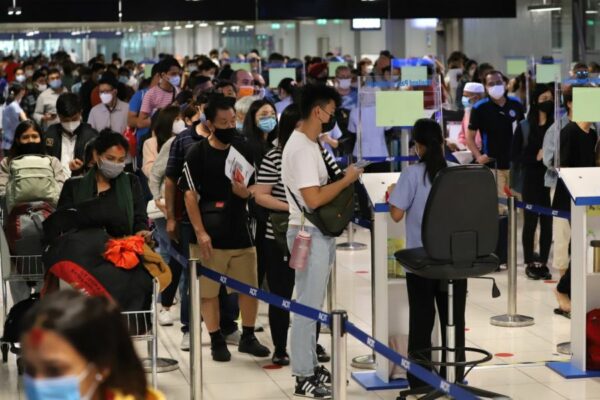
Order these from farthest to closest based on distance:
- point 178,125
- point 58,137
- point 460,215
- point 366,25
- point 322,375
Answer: point 366,25
point 58,137
point 178,125
point 322,375
point 460,215

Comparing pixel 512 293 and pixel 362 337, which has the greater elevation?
pixel 362 337

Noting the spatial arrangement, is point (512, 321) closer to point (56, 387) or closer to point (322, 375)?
point (322, 375)

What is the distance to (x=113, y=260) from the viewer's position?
20.3 ft

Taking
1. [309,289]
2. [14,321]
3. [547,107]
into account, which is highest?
[547,107]

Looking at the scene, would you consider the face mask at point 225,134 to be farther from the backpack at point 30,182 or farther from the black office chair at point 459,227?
the black office chair at point 459,227

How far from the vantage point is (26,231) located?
744 centimetres

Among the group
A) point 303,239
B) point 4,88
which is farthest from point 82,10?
point 303,239

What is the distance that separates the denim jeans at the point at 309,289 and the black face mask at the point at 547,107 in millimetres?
4366

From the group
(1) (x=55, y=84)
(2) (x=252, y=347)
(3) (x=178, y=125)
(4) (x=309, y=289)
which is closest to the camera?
(4) (x=309, y=289)

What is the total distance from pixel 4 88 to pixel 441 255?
14761 millimetres

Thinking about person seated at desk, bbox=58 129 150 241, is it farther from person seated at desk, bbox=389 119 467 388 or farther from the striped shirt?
the striped shirt

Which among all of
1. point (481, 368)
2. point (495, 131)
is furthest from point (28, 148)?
point (495, 131)

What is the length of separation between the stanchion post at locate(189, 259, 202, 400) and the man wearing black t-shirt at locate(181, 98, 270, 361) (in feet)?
3.66

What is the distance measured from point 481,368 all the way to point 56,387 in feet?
17.4
